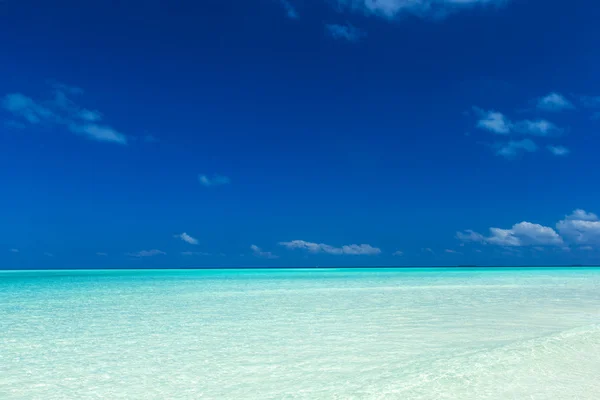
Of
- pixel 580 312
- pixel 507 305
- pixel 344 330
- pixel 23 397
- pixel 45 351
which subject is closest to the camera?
pixel 23 397

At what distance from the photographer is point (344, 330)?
8133 mm

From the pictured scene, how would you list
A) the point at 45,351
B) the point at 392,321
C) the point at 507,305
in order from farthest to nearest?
1. the point at 507,305
2. the point at 392,321
3. the point at 45,351

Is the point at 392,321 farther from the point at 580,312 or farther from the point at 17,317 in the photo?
the point at 17,317

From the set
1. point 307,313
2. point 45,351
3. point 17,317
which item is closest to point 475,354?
point 307,313

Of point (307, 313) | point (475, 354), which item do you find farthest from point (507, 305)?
→ point (475, 354)

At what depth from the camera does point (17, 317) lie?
1067cm

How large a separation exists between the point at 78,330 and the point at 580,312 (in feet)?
36.1

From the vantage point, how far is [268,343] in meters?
7.10

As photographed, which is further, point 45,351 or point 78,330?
point 78,330

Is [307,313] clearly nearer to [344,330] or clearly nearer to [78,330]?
[344,330]

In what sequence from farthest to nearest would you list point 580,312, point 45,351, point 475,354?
point 580,312 → point 45,351 → point 475,354

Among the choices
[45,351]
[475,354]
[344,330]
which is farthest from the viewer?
[344,330]

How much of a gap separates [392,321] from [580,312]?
4.76 metres

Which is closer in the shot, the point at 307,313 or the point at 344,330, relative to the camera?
the point at 344,330
